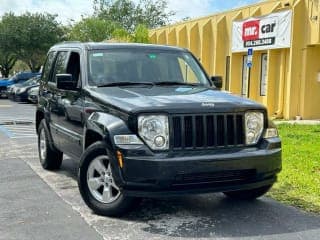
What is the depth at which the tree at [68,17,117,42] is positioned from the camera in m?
49.8

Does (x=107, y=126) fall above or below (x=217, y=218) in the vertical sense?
above

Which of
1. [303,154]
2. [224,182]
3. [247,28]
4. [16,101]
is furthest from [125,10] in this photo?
[224,182]

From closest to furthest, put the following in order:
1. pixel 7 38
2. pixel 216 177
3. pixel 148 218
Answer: pixel 216 177, pixel 148 218, pixel 7 38

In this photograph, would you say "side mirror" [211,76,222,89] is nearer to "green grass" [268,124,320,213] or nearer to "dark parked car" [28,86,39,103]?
"green grass" [268,124,320,213]

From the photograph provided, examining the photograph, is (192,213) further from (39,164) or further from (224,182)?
(39,164)

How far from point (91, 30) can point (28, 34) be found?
30.4 feet

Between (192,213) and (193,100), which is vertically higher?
(193,100)

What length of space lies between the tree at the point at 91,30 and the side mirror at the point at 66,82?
4373cm

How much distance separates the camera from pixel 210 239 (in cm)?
483

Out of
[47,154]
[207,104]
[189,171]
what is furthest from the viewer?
[47,154]

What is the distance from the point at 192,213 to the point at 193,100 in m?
1.34

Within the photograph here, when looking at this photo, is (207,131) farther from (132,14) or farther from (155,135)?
(132,14)

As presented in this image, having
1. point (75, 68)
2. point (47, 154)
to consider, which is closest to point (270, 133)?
point (75, 68)

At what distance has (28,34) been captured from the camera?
139ft
